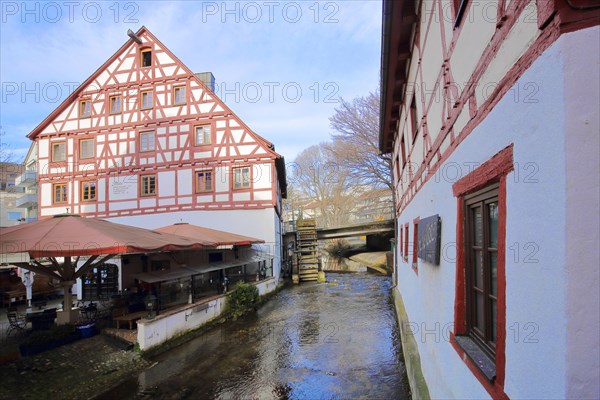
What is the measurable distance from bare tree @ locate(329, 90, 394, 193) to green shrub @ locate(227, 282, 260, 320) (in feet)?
49.4

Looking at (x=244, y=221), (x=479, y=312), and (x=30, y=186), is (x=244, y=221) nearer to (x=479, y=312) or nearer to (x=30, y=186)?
(x=479, y=312)

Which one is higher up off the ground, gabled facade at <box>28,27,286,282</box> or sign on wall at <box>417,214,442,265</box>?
→ gabled facade at <box>28,27,286,282</box>

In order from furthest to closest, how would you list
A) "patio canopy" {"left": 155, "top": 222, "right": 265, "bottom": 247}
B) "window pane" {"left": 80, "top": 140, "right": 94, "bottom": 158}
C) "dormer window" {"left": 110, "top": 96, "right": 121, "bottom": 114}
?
"window pane" {"left": 80, "top": 140, "right": 94, "bottom": 158} < "dormer window" {"left": 110, "top": 96, "right": 121, "bottom": 114} < "patio canopy" {"left": 155, "top": 222, "right": 265, "bottom": 247}

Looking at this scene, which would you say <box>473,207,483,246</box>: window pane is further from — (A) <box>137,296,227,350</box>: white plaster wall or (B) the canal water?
(A) <box>137,296,227,350</box>: white plaster wall

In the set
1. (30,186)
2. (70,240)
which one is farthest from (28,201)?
(70,240)

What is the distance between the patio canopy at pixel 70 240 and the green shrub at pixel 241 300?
436 cm

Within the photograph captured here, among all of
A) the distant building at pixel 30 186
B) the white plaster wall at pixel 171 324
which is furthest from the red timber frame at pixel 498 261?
the distant building at pixel 30 186

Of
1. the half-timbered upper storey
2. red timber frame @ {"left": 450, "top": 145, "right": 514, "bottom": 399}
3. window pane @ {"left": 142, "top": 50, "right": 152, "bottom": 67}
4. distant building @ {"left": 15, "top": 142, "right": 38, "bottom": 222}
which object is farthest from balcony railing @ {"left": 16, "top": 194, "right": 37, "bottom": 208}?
red timber frame @ {"left": 450, "top": 145, "right": 514, "bottom": 399}

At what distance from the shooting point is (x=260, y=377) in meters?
7.29

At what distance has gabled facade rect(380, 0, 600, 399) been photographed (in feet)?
4.99

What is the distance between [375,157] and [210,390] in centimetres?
2135

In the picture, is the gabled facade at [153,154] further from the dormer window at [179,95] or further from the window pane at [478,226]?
the window pane at [478,226]

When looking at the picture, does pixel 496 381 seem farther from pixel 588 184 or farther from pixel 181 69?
pixel 181 69

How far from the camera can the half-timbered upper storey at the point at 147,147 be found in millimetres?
19344
